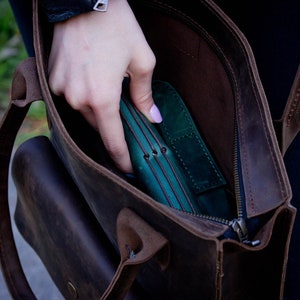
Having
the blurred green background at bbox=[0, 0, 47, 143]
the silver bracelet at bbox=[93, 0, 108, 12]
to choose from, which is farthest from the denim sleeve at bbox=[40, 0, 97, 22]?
the blurred green background at bbox=[0, 0, 47, 143]

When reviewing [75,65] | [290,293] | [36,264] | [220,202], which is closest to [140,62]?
[75,65]

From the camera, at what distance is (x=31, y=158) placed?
3.68ft

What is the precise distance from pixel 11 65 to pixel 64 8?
6.45 feet

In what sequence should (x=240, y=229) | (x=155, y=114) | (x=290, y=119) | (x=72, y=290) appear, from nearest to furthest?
(x=240, y=229), (x=290, y=119), (x=155, y=114), (x=72, y=290)

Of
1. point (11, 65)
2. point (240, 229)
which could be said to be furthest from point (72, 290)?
point (11, 65)

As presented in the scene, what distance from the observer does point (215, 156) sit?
1.03 metres

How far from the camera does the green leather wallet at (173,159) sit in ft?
3.00

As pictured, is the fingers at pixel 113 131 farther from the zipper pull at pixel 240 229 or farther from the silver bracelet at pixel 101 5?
the zipper pull at pixel 240 229

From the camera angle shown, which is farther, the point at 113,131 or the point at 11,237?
the point at 11,237

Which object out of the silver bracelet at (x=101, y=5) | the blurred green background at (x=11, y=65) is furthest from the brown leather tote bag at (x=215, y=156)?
the blurred green background at (x=11, y=65)

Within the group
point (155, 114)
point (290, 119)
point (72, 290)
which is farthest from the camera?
point (72, 290)

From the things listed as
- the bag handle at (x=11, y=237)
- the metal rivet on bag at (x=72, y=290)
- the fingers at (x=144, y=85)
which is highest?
the fingers at (x=144, y=85)

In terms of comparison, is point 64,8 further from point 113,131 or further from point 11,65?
point 11,65

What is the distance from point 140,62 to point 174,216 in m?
0.29
